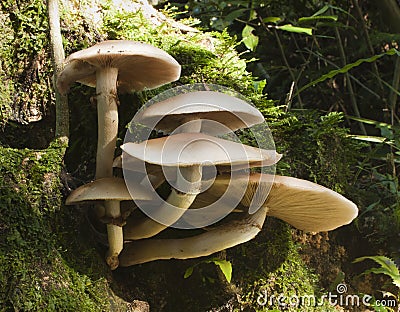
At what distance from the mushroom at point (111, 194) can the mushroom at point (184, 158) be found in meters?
0.09

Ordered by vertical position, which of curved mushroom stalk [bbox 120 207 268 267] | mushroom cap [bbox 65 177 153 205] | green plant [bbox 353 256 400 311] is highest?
mushroom cap [bbox 65 177 153 205]

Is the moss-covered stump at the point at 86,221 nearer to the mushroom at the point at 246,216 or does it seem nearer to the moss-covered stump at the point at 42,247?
the moss-covered stump at the point at 42,247

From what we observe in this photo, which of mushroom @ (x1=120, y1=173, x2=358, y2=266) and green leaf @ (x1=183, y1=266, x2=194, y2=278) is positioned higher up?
mushroom @ (x1=120, y1=173, x2=358, y2=266)

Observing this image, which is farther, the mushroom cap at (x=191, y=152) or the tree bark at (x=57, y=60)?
the tree bark at (x=57, y=60)

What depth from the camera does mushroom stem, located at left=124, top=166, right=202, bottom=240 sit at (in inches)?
60.1

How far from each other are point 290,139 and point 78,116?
3.18ft

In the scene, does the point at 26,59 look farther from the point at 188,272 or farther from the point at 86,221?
the point at 188,272

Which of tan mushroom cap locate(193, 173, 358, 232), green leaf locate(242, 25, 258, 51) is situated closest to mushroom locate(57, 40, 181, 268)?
tan mushroom cap locate(193, 173, 358, 232)

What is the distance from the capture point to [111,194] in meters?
1.45

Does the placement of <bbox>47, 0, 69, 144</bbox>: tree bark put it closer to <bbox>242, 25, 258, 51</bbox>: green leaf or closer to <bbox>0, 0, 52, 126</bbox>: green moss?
<bbox>0, 0, 52, 126</bbox>: green moss

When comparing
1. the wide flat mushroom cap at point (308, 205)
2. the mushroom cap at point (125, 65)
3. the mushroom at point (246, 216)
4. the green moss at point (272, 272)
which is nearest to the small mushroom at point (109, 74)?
the mushroom cap at point (125, 65)

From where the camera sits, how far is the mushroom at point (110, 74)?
1499 mm

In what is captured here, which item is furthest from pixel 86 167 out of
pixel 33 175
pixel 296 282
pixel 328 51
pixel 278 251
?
pixel 328 51

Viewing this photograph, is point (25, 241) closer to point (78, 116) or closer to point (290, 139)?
point (78, 116)
